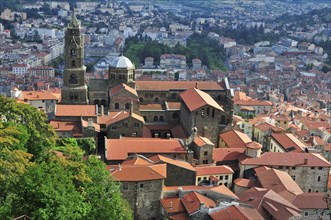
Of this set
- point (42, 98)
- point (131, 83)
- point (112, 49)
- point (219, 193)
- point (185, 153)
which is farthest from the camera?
point (112, 49)

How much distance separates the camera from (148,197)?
3862 cm

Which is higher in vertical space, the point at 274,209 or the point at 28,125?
the point at 28,125

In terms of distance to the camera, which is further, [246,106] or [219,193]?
[246,106]

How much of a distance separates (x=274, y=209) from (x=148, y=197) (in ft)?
33.0

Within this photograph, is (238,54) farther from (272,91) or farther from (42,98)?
(42,98)

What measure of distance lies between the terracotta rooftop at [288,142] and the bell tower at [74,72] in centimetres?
2271

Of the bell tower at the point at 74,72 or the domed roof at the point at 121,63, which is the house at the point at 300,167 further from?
the bell tower at the point at 74,72

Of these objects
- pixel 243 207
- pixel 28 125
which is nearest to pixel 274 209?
pixel 243 207

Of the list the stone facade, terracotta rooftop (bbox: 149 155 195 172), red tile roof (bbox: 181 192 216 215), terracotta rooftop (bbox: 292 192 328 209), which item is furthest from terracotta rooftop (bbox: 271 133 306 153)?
the stone facade

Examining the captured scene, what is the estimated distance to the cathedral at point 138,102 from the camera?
1998 inches

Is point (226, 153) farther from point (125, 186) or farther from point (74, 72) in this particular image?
point (74, 72)

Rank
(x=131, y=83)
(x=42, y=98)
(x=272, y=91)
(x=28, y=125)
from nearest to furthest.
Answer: (x=28, y=125)
(x=131, y=83)
(x=42, y=98)
(x=272, y=91)

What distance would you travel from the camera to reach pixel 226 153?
49.2 meters

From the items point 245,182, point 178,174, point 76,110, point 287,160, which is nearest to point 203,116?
point 245,182
